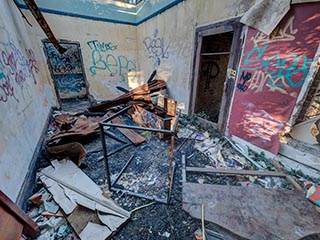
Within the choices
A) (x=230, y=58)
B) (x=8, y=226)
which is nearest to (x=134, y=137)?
(x=8, y=226)

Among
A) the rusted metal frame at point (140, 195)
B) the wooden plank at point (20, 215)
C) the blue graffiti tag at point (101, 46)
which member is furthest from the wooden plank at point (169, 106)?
the blue graffiti tag at point (101, 46)

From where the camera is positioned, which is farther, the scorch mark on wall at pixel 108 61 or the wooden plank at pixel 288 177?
the scorch mark on wall at pixel 108 61

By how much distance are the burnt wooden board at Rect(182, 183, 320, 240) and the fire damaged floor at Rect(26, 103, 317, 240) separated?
10 cm

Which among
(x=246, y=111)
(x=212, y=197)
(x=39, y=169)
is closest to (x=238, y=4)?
(x=246, y=111)

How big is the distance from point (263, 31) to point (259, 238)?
233 centimetres

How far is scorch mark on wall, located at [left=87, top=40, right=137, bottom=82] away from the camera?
15.8 ft

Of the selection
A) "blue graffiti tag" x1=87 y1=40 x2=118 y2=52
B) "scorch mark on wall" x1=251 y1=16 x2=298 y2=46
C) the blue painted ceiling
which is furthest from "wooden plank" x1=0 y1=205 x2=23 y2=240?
"blue graffiti tag" x1=87 y1=40 x2=118 y2=52

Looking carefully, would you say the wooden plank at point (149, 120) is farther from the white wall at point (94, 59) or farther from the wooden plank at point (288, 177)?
the wooden plank at point (288, 177)

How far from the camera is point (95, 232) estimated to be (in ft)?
4.22

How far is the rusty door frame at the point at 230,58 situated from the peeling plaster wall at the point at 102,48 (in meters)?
3.19

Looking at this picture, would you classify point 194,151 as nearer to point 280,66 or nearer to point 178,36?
point 280,66

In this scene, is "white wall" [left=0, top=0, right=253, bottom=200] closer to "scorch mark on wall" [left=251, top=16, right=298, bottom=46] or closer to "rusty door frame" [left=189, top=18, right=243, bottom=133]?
"rusty door frame" [left=189, top=18, right=243, bottom=133]

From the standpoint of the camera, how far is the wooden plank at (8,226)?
3.06ft

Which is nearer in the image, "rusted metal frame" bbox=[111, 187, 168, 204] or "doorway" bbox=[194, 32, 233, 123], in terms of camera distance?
"rusted metal frame" bbox=[111, 187, 168, 204]
